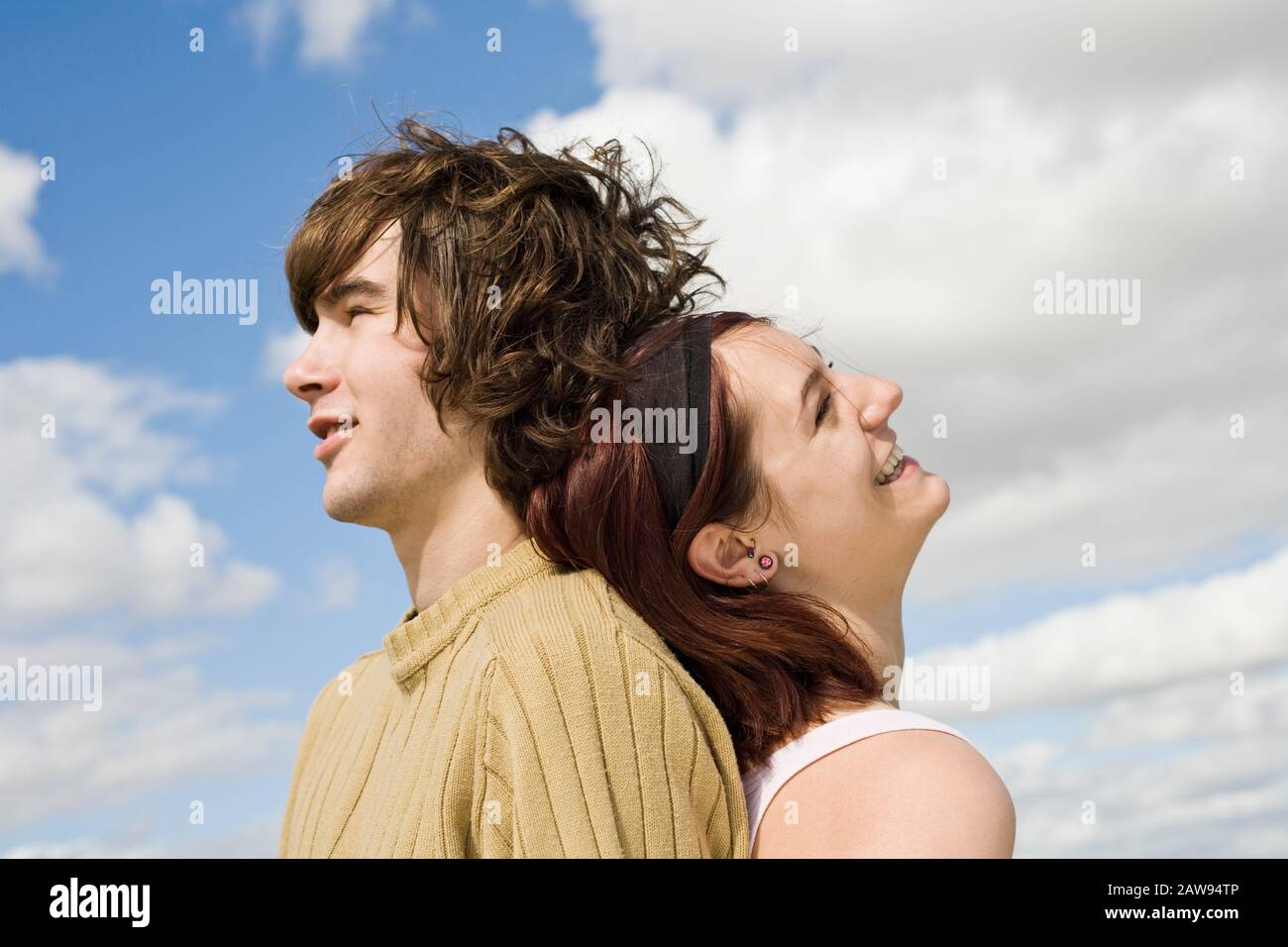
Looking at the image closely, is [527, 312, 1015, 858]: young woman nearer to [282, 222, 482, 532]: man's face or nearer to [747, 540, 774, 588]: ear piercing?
[747, 540, 774, 588]: ear piercing

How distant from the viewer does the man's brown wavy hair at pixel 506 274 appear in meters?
3.11

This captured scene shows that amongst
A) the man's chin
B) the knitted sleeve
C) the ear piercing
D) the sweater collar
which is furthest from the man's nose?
the ear piercing

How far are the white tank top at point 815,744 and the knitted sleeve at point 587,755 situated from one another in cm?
27

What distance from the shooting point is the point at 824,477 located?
3.18 metres

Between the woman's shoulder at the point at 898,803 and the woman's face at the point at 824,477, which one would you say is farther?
the woman's face at the point at 824,477

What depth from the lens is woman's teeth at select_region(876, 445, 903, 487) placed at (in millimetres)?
3346

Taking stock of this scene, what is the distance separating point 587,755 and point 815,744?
70cm

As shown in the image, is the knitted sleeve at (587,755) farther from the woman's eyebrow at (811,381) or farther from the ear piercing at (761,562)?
the woman's eyebrow at (811,381)

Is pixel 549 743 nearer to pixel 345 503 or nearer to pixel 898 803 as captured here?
pixel 898 803

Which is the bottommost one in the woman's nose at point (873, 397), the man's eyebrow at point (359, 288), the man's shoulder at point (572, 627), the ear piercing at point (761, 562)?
the man's shoulder at point (572, 627)

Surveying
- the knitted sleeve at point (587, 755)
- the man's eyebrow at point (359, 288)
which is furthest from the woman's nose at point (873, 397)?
the man's eyebrow at point (359, 288)

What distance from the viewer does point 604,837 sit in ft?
8.07

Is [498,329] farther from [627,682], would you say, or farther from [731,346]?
[627,682]

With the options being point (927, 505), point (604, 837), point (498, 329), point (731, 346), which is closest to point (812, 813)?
point (604, 837)
